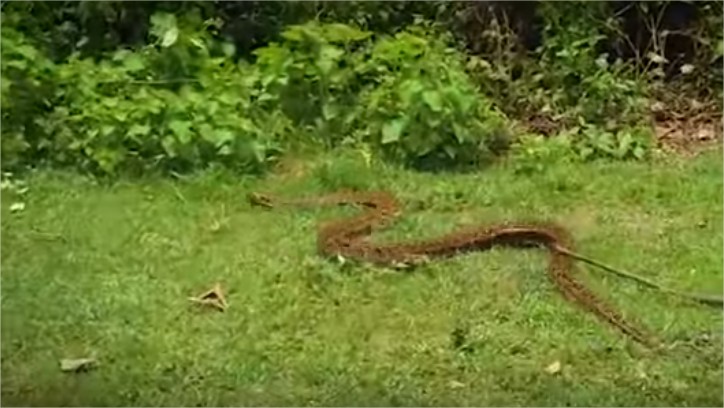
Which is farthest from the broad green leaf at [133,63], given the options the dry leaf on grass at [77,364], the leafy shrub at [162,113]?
the dry leaf on grass at [77,364]

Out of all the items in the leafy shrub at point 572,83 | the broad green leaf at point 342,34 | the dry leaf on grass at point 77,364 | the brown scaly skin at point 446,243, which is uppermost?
the dry leaf on grass at point 77,364

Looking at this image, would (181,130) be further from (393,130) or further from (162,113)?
(393,130)

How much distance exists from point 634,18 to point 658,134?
2.04 feet

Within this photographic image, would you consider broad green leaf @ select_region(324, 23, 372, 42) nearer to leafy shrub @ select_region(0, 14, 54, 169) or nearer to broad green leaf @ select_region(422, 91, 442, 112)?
broad green leaf @ select_region(422, 91, 442, 112)

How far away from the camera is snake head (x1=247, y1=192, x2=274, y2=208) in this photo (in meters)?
4.57

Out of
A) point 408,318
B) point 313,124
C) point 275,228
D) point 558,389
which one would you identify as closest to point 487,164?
point 313,124

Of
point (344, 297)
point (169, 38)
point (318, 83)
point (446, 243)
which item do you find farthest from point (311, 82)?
point (344, 297)

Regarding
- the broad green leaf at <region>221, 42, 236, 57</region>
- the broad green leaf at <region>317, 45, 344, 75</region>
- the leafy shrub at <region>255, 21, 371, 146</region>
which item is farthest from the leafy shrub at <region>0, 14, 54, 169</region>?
the broad green leaf at <region>317, 45, 344, 75</region>

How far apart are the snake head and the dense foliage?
0.23m

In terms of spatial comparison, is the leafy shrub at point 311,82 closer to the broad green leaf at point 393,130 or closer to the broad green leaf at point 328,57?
the broad green leaf at point 328,57

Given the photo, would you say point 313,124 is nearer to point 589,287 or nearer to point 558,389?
point 589,287

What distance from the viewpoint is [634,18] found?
5.75 metres

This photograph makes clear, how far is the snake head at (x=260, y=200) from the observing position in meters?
4.57

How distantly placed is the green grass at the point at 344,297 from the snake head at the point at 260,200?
6 centimetres
